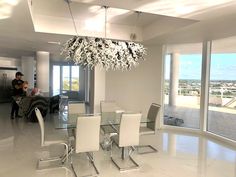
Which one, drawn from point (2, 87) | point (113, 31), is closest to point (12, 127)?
point (113, 31)

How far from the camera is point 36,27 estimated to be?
455 cm

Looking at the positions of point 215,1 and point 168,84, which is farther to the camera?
point 168,84

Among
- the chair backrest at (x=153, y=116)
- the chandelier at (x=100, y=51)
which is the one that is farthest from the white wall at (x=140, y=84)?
the chandelier at (x=100, y=51)

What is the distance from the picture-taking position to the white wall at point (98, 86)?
636 centimetres

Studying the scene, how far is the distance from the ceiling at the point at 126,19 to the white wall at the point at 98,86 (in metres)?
1.39

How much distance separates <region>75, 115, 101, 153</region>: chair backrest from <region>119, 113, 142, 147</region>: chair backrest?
1.56 feet

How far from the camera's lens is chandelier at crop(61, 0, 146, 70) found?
12.6 feet

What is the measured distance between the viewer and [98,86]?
6.39 metres

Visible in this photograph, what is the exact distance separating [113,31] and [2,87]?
798 cm

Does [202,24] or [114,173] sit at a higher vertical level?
[202,24]

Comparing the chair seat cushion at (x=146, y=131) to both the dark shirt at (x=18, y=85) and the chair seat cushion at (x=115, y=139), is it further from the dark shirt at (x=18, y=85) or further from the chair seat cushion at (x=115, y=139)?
the dark shirt at (x=18, y=85)

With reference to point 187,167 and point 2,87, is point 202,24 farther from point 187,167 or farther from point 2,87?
point 2,87

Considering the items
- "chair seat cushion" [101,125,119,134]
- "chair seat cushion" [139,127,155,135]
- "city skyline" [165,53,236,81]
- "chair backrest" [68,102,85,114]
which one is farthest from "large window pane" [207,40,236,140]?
"chair backrest" [68,102,85,114]

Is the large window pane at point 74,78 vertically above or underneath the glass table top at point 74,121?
above
